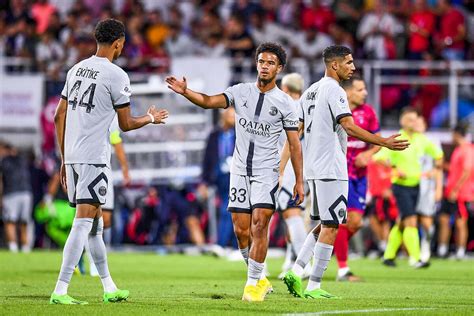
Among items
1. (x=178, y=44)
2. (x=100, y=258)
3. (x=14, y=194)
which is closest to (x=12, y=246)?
(x=14, y=194)

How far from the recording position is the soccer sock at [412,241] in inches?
730

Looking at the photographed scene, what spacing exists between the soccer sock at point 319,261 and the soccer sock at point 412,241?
22.6ft

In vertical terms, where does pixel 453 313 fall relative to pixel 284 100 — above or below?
below

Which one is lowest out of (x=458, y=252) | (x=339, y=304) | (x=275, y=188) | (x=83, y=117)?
(x=458, y=252)

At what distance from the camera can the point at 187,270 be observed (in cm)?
1817

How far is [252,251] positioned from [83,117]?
81.8 inches

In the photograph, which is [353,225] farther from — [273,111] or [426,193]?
[426,193]

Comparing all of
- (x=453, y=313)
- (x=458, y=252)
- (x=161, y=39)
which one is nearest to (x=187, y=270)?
(x=458, y=252)

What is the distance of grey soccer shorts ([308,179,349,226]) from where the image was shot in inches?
464

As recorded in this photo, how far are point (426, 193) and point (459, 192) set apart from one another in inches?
129

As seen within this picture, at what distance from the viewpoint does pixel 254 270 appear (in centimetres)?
1142

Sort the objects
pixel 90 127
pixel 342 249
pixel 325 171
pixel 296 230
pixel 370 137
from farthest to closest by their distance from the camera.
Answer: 1. pixel 296 230
2. pixel 342 249
3. pixel 325 171
4. pixel 370 137
5. pixel 90 127

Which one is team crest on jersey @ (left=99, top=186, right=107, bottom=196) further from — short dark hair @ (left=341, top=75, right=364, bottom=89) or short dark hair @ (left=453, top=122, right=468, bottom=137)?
short dark hair @ (left=453, top=122, right=468, bottom=137)

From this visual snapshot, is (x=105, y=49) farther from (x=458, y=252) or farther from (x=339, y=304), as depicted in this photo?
(x=458, y=252)
